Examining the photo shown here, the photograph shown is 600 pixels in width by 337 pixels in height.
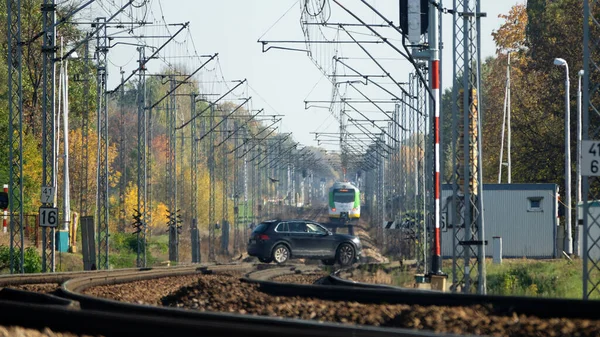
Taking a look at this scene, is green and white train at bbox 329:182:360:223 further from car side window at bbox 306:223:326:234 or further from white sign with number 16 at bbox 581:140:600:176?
white sign with number 16 at bbox 581:140:600:176

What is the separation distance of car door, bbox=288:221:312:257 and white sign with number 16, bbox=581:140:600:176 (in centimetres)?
2305

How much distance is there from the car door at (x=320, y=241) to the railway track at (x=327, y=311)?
19867mm

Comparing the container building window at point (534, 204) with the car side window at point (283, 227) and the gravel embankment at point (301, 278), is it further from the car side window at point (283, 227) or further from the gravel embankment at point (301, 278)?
the gravel embankment at point (301, 278)

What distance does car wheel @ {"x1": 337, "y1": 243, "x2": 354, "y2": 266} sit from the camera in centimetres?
3953

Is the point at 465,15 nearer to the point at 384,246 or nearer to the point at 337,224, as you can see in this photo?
the point at 384,246

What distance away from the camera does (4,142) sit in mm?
53031

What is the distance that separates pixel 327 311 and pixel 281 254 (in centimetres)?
2554

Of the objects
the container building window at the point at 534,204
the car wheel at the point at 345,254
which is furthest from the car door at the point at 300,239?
the container building window at the point at 534,204

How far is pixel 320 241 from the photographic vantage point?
129ft

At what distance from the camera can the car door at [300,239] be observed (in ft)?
129

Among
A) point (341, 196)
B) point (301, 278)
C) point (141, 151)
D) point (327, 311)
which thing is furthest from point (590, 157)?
point (341, 196)

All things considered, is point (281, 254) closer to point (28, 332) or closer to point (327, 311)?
point (327, 311)

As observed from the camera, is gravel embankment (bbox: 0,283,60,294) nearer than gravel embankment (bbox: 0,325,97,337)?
No

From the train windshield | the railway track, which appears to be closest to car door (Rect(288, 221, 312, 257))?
the railway track
